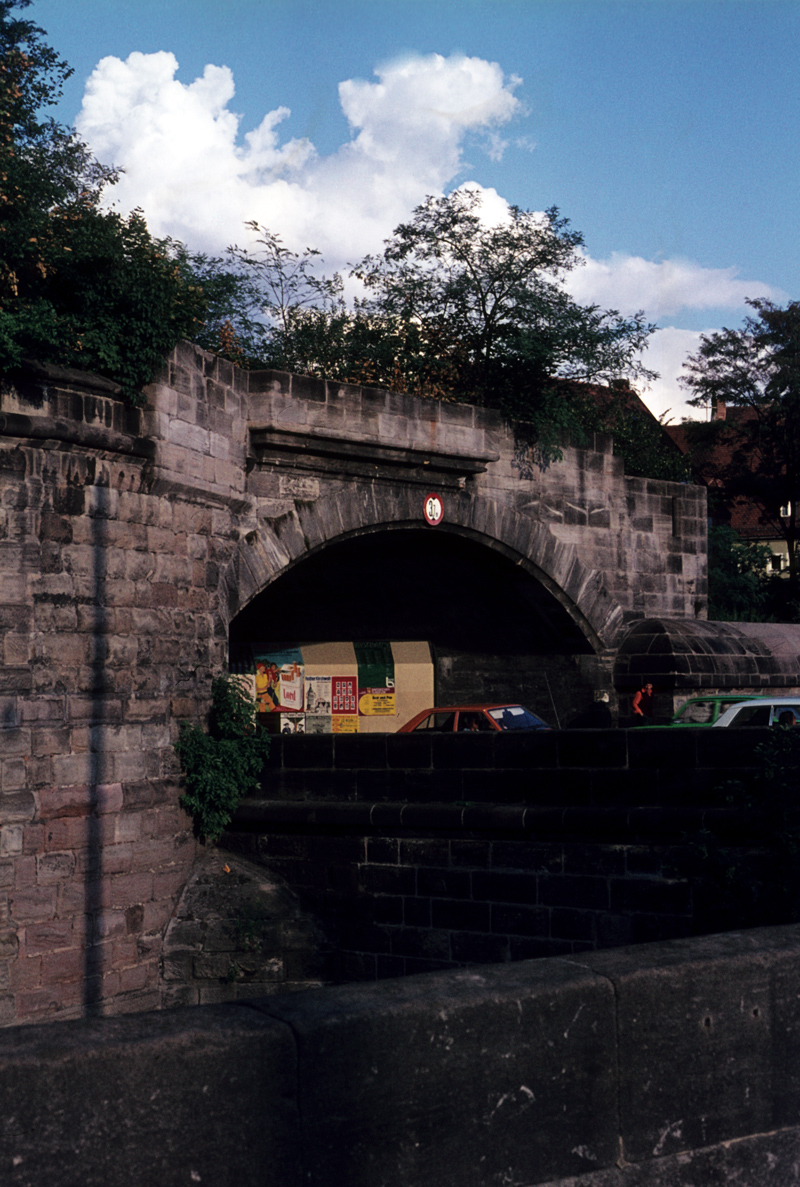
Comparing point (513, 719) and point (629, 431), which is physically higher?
point (629, 431)

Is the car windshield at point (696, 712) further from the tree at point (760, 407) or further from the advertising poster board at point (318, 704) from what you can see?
the tree at point (760, 407)

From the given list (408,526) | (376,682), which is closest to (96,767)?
(408,526)

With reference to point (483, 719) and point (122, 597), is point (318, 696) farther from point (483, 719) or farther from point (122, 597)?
point (122, 597)

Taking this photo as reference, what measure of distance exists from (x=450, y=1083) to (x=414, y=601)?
17317 millimetres

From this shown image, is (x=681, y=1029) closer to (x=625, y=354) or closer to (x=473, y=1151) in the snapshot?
(x=473, y=1151)

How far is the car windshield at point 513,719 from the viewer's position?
48.1 feet

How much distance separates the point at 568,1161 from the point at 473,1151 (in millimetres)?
266

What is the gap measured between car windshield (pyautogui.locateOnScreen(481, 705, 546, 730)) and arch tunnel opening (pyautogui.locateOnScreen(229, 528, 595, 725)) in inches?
100

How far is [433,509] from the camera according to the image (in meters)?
15.2

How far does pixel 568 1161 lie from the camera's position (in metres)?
2.74

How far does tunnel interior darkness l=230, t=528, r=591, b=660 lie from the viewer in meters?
17.1

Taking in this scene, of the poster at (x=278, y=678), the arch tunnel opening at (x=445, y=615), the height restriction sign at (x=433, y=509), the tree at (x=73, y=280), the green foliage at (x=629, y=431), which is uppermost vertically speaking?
the green foliage at (x=629, y=431)

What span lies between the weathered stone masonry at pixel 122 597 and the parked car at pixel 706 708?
187 inches

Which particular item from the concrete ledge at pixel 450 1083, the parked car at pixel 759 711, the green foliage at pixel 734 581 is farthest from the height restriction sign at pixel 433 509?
the green foliage at pixel 734 581
